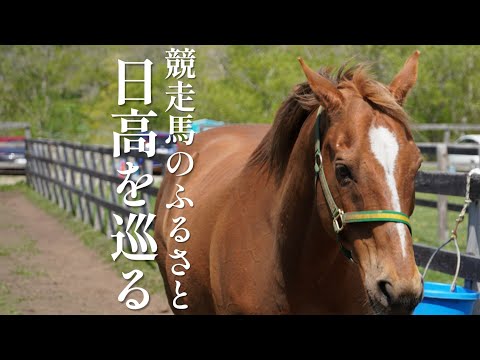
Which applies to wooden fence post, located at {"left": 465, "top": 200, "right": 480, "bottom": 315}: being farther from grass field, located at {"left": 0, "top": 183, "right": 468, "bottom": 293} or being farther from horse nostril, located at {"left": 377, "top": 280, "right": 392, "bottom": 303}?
grass field, located at {"left": 0, "top": 183, "right": 468, "bottom": 293}

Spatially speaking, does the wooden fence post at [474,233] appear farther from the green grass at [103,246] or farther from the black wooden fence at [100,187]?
the green grass at [103,246]

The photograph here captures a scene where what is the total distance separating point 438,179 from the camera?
4.28 m

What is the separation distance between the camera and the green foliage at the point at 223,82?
2209 centimetres

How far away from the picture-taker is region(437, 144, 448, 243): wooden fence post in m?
8.38

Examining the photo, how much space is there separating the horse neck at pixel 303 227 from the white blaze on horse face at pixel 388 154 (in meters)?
0.40

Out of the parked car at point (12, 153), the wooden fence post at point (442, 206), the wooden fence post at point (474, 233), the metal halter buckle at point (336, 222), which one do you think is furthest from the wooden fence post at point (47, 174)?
the metal halter buckle at point (336, 222)

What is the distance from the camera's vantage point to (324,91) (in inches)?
99.5

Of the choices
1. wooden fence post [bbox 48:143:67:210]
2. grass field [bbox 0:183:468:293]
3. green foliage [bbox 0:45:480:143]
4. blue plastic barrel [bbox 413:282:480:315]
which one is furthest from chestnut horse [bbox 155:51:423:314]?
green foliage [bbox 0:45:480:143]

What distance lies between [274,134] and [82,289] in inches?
183

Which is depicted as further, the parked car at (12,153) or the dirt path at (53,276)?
the parked car at (12,153)

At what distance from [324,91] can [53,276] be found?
6.01 m

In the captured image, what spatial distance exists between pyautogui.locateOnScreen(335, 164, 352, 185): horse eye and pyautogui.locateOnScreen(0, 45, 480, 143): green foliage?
733 inches

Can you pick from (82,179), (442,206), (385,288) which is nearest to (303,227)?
(385,288)

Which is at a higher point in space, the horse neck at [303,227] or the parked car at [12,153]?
the horse neck at [303,227]
